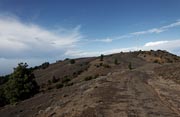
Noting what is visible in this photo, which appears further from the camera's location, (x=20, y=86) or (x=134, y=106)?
(x=20, y=86)

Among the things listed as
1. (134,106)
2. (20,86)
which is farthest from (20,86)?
(134,106)

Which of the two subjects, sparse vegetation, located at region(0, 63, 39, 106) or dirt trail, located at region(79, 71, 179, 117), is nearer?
dirt trail, located at region(79, 71, 179, 117)

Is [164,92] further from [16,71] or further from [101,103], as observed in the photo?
[16,71]

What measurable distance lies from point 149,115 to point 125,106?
3.30 m

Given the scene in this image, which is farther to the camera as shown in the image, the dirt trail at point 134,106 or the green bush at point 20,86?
the green bush at point 20,86

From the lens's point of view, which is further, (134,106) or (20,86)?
(20,86)

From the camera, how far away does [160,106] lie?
20.6 m

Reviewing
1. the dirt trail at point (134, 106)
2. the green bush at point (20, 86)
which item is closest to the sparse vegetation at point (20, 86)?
the green bush at point (20, 86)

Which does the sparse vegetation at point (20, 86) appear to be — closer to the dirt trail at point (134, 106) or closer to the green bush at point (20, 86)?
the green bush at point (20, 86)

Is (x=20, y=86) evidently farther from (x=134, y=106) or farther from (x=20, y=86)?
(x=134, y=106)

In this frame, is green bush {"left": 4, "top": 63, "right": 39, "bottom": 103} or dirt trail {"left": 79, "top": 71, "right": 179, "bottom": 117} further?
green bush {"left": 4, "top": 63, "right": 39, "bottom": 103}

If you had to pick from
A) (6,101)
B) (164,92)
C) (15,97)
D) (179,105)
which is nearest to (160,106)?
(179,105)

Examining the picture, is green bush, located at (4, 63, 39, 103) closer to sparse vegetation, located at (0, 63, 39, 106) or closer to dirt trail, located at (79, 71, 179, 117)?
sparse vegetation, located at (0, 63, 39, 106)

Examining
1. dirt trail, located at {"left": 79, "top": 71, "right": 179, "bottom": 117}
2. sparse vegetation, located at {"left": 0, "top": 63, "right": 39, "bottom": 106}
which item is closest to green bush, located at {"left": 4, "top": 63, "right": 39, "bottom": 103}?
sparse vegetation, located at {"left": 0, "top": 63, "right": 39, "bottom": 106}
